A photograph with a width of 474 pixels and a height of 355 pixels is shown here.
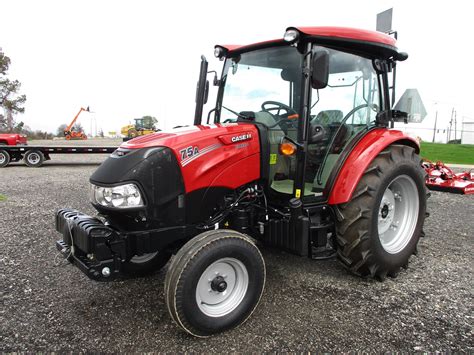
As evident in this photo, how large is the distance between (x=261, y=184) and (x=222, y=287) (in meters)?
1.06

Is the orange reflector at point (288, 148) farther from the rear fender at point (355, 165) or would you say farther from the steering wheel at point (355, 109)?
the steering wheel at point (355, 109)

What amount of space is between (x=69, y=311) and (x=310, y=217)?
87.1 inches

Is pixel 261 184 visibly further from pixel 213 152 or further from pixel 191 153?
pixel 191 153

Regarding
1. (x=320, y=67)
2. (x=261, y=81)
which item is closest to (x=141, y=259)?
(x=261, y=81)

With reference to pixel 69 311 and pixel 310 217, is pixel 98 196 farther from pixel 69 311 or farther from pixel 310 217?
pixel 310 217

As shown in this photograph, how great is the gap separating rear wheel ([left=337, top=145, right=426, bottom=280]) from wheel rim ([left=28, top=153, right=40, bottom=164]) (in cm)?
1352

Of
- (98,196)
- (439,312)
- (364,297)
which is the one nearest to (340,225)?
(364,297)

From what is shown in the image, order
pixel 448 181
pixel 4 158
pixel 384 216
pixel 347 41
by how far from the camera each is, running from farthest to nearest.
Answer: pixel 4 158, pixel 448 181, pixel 384 216, pixel 347 41

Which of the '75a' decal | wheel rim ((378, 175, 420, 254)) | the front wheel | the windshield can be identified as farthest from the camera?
wheel rim ((378, 175, 420, 254))

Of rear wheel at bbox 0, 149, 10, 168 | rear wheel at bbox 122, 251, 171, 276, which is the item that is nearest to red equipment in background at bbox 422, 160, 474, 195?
rear wheel at bbox 122, 251, 171, 276

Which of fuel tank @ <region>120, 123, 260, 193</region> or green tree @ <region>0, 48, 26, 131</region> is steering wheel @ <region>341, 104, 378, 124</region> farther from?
green tree @ <region>0, 48, 26, 131</region>

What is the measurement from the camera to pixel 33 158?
13.9 meters

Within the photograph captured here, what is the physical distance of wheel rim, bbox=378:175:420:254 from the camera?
3842mm

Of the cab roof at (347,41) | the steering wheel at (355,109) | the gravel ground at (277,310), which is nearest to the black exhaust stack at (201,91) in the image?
the cab roof at (347,41)
